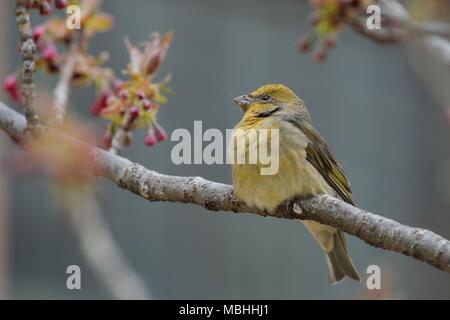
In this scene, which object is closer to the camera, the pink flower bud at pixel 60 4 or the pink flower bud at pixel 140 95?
the pink flower bud at pixel 60 4

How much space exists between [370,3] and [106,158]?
151 centimetres

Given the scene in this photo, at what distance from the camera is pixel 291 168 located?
346 centimetres

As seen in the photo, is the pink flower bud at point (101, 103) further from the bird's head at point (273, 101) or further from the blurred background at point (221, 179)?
the blurred background at point (221, 179)

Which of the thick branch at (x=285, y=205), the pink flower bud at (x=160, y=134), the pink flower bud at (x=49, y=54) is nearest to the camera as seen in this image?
the thick branch at (x=285, y=205)

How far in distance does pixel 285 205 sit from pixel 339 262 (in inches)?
36.7

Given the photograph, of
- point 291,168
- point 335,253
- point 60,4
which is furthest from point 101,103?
point 335,253

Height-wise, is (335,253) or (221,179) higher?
(221,179)

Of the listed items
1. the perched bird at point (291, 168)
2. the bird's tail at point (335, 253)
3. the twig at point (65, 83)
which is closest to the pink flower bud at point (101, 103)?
the twig at point (65, 83)

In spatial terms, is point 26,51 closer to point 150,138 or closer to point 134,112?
point 134,112

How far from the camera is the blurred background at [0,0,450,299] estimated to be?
348 inches

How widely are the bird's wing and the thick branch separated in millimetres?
455

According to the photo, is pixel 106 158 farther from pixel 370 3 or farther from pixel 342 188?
pixel 370 3

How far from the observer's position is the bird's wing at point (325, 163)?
3.69 metres

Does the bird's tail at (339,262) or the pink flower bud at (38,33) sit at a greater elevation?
the pink flower bud at (38,33)
